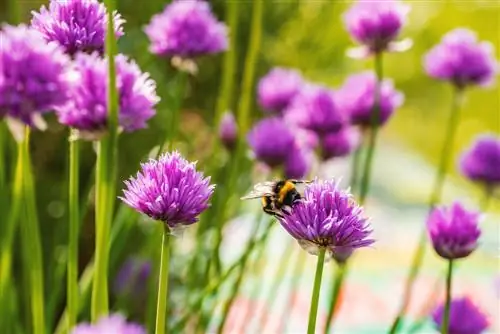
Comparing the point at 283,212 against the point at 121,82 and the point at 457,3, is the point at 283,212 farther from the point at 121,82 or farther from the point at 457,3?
the point at 457,3

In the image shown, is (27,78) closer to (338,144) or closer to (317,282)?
(317,282)

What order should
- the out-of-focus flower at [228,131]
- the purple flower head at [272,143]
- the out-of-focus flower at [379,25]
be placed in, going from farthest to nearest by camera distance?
the out-of-focus flower at [228,131] < the purple flower head at [272,143] < the out-of-focus flower at [379,25]

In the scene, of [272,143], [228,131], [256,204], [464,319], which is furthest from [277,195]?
[256,204]

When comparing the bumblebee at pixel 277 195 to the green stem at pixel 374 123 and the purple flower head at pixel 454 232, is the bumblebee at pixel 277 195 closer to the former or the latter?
the purple flower head at pixel 454 232

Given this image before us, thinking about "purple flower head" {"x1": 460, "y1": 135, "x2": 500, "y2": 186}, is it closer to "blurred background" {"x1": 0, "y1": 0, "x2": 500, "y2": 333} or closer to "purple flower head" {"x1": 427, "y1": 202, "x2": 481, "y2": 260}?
"blurred background" {"x1": 0, "y1": 0, "x2": 500, "y2": 333}

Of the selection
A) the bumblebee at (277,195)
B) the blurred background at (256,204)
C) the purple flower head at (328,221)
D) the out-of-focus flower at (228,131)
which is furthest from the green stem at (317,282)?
the out-of-focus flower at (228,131)
